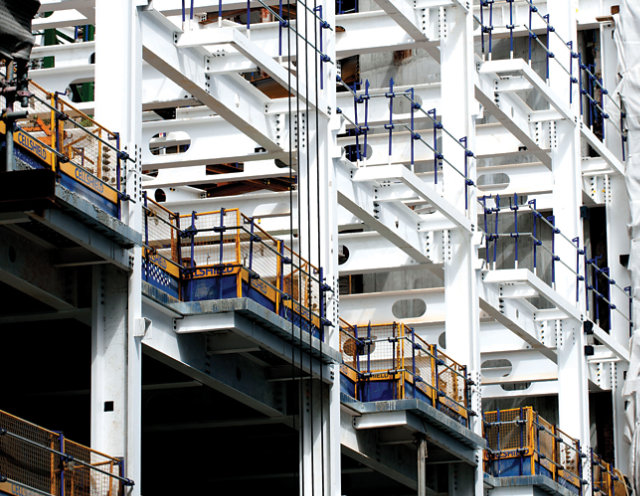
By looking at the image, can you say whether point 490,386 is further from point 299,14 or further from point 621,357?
point 299,14

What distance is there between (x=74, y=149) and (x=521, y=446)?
15820mm

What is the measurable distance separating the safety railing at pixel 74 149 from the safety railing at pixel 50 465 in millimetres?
3374

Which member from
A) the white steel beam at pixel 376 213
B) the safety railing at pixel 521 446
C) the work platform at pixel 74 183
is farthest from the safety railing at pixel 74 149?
the safety railing at pixel 521 446

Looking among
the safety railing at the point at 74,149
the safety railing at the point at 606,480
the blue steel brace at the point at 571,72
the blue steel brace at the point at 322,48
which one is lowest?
the safety railing at the point at 606,480

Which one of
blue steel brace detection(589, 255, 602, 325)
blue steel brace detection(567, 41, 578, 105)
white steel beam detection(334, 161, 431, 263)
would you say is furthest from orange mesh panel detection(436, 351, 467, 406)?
blue steel brace detection(567, 41, 578, 105)

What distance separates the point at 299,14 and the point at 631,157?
49.5 ft

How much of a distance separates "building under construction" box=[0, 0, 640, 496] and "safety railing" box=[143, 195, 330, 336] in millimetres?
53

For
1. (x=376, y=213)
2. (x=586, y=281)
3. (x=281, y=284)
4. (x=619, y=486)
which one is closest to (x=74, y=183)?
(x=281, y=284)

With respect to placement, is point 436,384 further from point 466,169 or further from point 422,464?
point 466,169

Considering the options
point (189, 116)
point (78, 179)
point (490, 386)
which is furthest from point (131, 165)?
point (490, 386)

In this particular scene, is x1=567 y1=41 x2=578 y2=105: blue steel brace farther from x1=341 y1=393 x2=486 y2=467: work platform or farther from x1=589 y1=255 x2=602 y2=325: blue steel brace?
x1=341 y1=393 x2=486 y2=467: work platform

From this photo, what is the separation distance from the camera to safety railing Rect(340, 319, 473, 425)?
3303 centimetres

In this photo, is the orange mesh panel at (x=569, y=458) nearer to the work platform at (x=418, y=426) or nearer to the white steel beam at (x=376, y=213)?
the work platform at (x=418, y=426)

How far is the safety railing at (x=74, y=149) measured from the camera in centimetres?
2344
